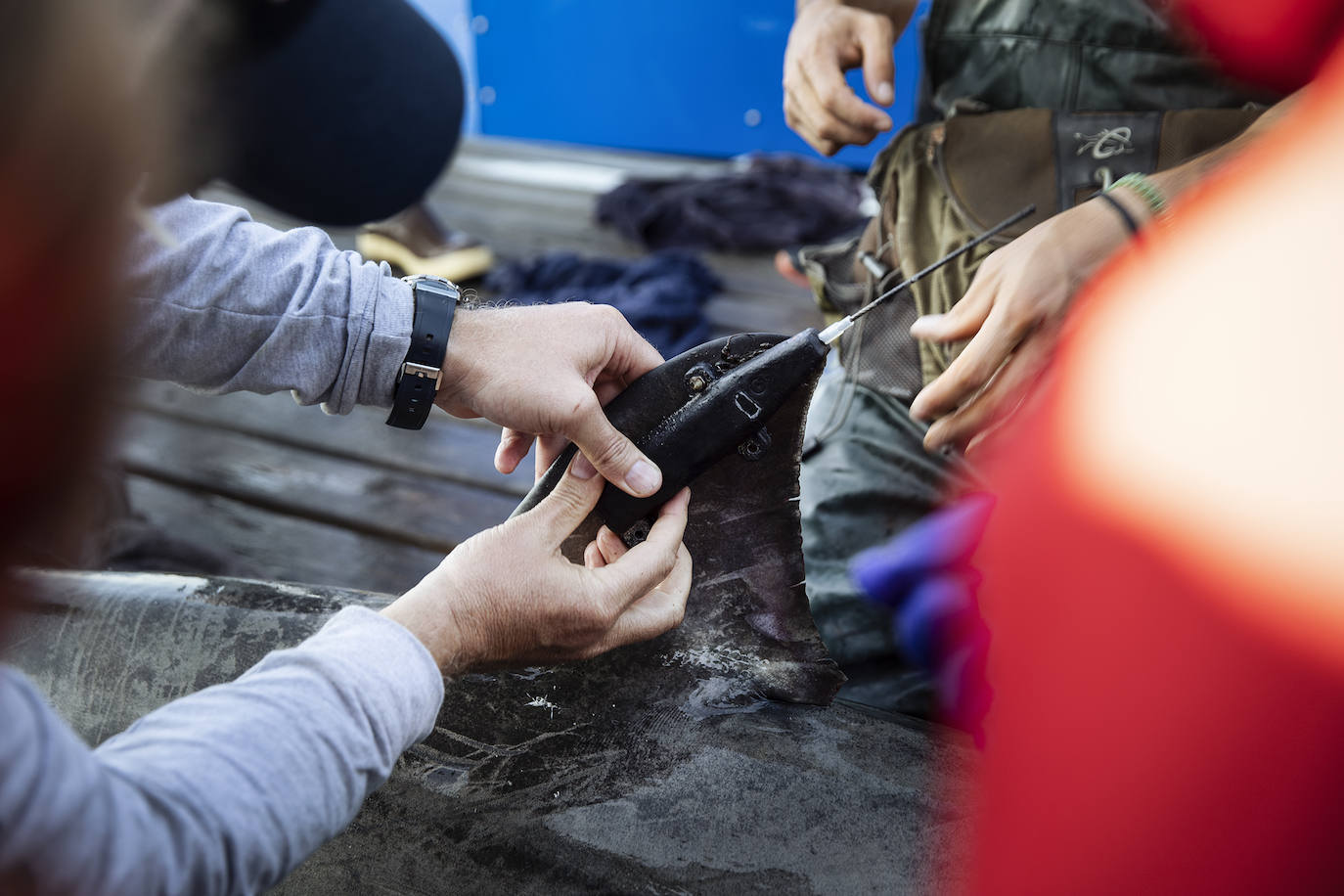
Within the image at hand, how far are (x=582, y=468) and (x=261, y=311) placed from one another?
392 mm

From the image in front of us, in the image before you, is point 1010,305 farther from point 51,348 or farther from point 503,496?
point 503,496

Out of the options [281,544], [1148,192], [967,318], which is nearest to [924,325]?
[967,318]

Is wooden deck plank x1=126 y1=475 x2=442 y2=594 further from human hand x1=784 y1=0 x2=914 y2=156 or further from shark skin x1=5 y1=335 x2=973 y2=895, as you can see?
human hand x1=784 y1=0 x2=914 y2=156

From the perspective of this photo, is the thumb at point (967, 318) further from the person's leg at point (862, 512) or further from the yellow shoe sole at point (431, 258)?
the yellow shoe sole at point (431, 258)

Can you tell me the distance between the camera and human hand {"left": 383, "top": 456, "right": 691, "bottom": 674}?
2.82 feet

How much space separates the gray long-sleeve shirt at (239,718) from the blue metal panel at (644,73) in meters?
3.52

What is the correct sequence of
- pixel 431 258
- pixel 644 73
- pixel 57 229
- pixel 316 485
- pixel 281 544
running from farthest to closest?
1. pixel 644 73
2. pixel 431 258
3. pixel 316 485
4. pixel 281 544
5. pixel 57 229

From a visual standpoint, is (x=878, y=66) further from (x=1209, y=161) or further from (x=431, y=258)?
(x=431, y=258)

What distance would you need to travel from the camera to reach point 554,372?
1.04 meters

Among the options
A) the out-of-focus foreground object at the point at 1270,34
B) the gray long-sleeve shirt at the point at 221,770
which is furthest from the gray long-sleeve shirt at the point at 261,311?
the out-of-focus foreground object at the point at 1270,34

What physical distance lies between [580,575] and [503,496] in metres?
1.29

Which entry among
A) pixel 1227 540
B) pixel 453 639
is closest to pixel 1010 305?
pixel 1227 540

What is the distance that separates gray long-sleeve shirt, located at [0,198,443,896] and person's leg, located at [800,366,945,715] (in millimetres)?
677

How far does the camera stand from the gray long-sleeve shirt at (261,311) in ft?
3.57
